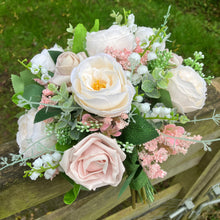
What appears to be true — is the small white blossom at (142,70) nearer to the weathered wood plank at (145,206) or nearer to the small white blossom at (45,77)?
the small white blossom at (45,77)

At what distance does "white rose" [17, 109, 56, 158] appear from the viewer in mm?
771

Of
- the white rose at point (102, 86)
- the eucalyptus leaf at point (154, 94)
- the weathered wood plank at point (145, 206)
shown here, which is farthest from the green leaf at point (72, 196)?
the weathered wood plank at point (145, 206)

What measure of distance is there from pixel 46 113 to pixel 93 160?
0.21 meters

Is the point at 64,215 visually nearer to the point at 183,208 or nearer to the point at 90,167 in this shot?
the point at 90,167

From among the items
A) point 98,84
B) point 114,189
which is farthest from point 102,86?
point 114,189

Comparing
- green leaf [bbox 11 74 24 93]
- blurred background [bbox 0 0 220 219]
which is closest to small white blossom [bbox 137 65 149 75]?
green leaf [bbox 11 74 24 93]

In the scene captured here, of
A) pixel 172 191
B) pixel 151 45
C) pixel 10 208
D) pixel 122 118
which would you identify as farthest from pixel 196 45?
pixel 10 208

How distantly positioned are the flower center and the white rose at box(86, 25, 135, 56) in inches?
5.4

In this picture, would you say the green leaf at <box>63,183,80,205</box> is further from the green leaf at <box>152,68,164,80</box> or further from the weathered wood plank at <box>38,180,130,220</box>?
the weathered wood plank at <box>38,180,130,220</box>

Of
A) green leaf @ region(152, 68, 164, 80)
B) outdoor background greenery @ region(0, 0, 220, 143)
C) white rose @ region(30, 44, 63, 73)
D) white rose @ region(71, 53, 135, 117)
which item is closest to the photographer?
white rose @ region(71, 53, 135, 117)

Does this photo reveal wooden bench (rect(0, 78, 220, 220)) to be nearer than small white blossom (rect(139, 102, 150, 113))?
No

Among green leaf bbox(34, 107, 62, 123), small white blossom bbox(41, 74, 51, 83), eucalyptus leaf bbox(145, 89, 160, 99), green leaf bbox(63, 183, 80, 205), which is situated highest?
eucalyptus leaf bbox(145, 89, 160, 99)

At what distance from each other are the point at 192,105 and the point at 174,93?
80mm

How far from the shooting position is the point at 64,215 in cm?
141
